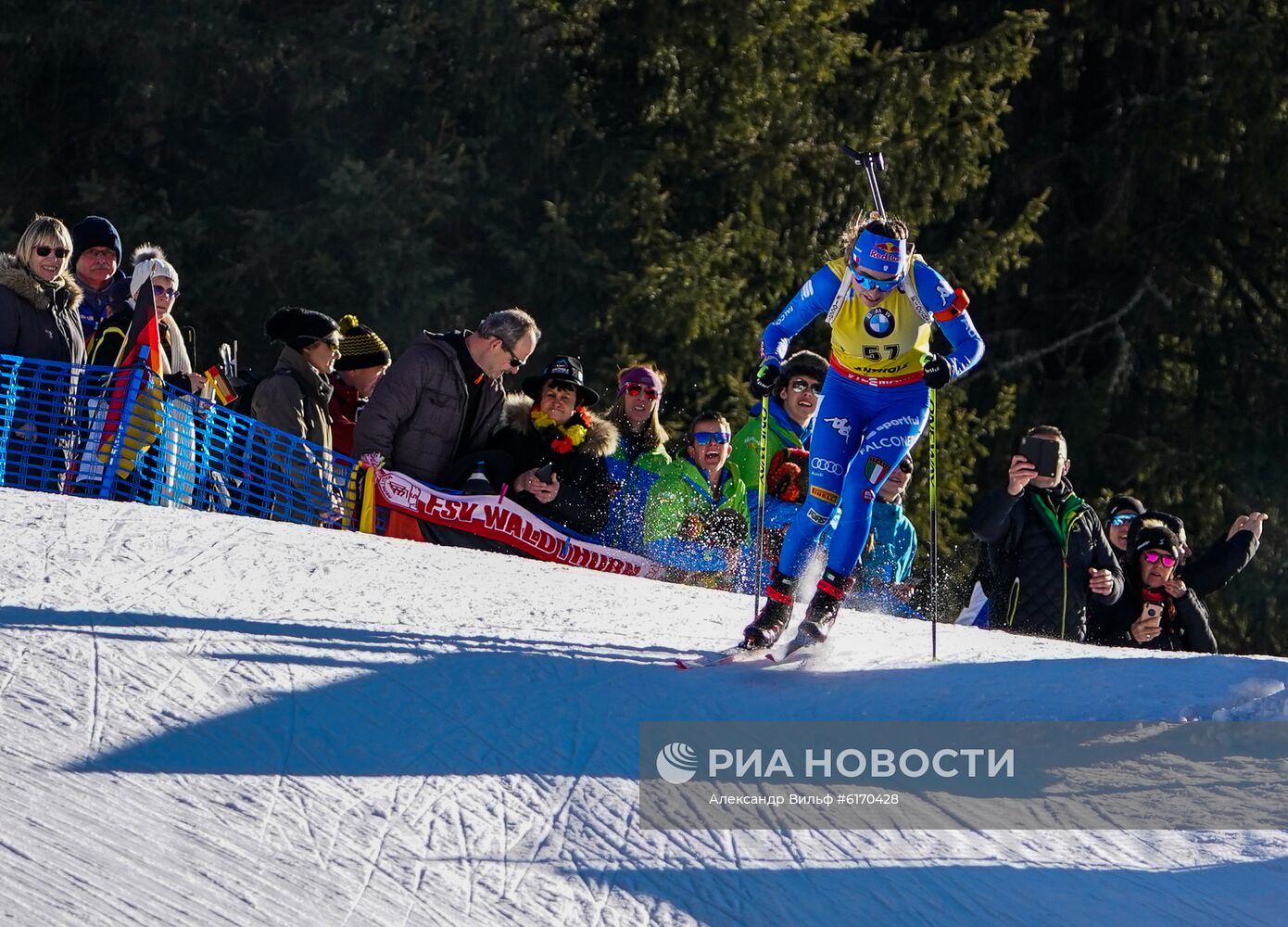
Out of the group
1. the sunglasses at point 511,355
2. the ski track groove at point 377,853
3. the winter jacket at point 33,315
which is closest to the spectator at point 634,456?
the sunglasses at point 511,355

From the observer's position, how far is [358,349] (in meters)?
9.59

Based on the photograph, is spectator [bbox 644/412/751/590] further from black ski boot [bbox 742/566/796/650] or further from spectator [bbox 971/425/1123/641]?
black ski boot [bbox 742/566/796/650]

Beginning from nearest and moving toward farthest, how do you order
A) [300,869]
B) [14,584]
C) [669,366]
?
[300,869] → [14,584] → [669,366]

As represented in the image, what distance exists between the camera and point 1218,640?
64.3ft

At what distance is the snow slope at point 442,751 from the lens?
15.0ft

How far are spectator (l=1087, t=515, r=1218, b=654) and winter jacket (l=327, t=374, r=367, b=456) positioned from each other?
156 inches

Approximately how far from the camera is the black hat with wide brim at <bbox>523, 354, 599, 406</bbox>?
9008 millimetres

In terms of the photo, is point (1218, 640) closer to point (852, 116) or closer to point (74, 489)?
point (852, 116)

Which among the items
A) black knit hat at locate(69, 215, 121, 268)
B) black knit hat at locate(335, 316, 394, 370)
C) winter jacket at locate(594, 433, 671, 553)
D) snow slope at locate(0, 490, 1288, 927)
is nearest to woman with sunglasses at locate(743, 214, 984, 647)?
snow slope at locate(0, 490, 1288, 927)

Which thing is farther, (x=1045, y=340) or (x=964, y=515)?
(x=1045, y=340)

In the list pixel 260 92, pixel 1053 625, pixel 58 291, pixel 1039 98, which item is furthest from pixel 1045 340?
pixel 58 291

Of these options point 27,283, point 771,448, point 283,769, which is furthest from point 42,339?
point 283,769

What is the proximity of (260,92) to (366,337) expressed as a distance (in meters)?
7.28

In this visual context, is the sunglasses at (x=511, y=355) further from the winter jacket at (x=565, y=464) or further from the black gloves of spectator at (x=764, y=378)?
the black gloves of spectator at (x=764, y=378)
